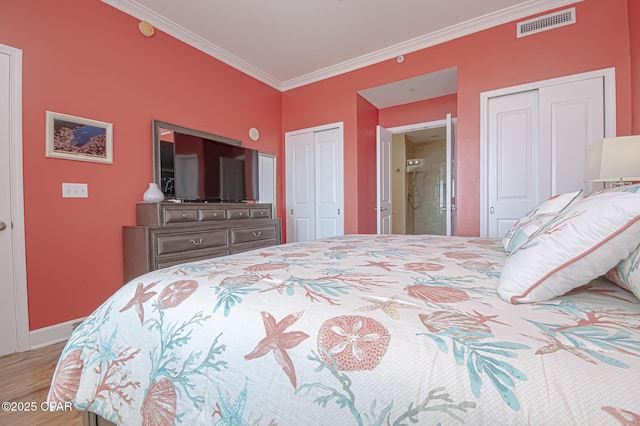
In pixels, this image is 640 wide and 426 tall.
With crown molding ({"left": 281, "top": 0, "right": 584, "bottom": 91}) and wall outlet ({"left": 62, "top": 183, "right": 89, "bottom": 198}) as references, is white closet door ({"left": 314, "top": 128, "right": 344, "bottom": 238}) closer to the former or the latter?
crown molding ({"left": 281, "top": 0, "right": 584, "bottom": 91})

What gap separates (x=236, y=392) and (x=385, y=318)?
378 mm

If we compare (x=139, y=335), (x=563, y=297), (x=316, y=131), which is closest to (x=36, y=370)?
(x=139, y=335)

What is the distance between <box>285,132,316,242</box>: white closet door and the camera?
4.41m

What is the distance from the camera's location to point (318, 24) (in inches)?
123

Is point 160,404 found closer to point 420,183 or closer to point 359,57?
point 359,57

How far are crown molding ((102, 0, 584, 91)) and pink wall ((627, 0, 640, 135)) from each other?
1.55ft

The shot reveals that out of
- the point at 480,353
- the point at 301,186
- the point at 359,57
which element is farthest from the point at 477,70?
the point at 480,353

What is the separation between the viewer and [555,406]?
41cm

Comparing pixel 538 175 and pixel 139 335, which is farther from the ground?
pixel 538 175

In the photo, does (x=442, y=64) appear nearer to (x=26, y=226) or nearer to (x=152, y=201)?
(x=152, y=201)

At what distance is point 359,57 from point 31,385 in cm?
440

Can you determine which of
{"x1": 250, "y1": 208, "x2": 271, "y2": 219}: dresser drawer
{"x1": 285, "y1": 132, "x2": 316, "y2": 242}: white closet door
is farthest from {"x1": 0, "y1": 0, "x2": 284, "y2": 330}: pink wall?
{"x1": 285, "y1": 132, "x2": 316, "y2": 242}: white closet door

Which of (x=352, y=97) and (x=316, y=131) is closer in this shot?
(x=352, y=97)

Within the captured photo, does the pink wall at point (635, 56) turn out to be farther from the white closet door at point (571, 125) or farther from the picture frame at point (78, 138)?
the picture frame at point (78, 138)
